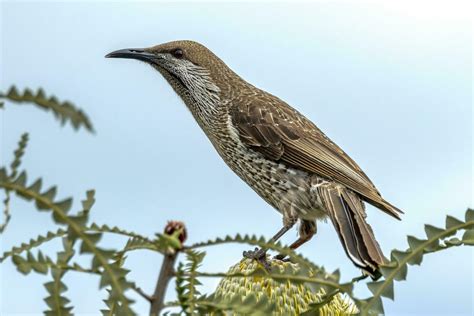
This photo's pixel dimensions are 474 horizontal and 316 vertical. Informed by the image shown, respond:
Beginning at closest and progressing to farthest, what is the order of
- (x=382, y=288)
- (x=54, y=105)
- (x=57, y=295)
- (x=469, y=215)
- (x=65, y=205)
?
(x=54, y=105), (x=65, y=205), (x=57, y=295), (x=382, y=288), (x=469, y=215)

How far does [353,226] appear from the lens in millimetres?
6262

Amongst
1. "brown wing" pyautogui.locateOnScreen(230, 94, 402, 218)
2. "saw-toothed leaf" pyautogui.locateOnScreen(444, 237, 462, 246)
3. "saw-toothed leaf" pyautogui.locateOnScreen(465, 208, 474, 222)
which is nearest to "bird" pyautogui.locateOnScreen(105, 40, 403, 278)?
"brown wing" pyautogui.locateOnScreen(230, 94, 402, 218)

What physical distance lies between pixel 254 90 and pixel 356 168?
1.98 metres

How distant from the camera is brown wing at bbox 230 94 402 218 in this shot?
7051 mm

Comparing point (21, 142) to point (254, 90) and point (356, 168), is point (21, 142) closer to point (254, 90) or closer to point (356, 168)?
point (356, 168)

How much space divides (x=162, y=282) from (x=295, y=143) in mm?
6044

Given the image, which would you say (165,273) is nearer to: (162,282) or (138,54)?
(162,282)

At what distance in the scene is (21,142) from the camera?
1.63m

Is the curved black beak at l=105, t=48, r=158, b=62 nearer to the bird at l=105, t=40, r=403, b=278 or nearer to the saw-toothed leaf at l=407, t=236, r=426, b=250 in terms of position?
the bird at l=105, t=40, r=403, b=278

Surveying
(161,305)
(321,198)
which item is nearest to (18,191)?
(161,305)

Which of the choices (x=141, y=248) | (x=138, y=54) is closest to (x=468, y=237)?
(x=141, y=248)

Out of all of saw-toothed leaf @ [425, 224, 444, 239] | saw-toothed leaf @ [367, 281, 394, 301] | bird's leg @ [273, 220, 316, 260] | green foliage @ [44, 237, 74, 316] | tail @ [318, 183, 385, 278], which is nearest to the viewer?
green foliage @ [44, 237, 74, 316]

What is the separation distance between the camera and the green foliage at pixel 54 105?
1.27 meters

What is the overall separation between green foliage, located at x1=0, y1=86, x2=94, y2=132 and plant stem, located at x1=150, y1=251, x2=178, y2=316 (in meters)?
0.46
